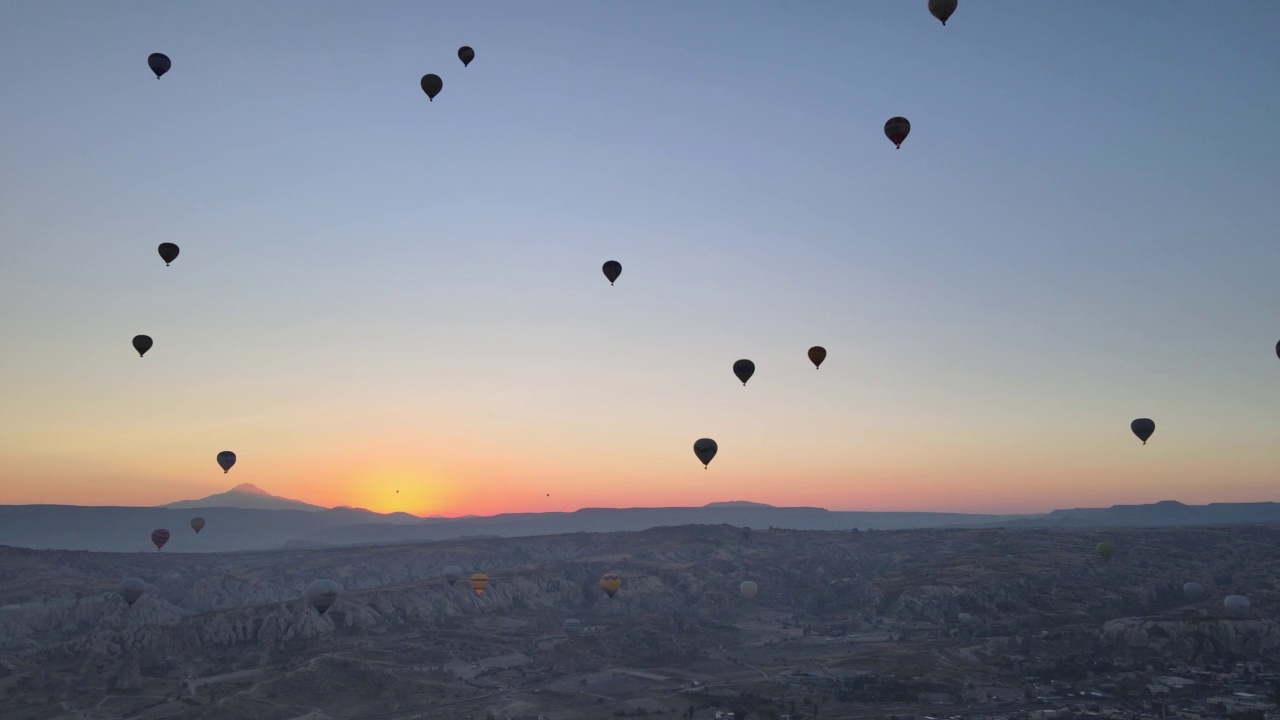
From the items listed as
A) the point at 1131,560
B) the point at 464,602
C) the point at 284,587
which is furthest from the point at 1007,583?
the point at 284,587

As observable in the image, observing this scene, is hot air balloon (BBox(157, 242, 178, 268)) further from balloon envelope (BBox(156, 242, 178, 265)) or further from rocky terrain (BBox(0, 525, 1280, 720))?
rocky terrain (BBox(0, 525, 1280, 720))

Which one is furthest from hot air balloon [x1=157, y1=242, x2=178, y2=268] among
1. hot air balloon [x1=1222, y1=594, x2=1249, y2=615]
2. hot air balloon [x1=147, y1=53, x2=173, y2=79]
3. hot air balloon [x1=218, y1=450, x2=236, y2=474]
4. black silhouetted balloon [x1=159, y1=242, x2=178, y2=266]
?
hot air balloon [x1=1222, y1=594, x2=1249, y2=615]

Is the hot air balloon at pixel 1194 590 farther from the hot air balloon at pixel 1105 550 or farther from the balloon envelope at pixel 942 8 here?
the balloon envelope at pixel 942 8

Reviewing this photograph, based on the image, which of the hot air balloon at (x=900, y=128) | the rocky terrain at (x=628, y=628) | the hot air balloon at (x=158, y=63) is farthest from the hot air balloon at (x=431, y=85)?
the rocky terrain at (x=628, y=628)

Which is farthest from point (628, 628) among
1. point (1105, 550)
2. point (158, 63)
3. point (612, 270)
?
point (158, 63)

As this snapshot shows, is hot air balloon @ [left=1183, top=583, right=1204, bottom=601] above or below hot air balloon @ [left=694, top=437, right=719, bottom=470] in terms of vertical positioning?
below

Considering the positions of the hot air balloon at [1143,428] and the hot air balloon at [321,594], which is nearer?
the hot air balloon at [1143,428]

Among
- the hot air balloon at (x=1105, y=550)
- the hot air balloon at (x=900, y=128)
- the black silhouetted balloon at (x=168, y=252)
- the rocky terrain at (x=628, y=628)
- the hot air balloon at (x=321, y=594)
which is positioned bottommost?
the rocky terrain at (x=628, y=628)

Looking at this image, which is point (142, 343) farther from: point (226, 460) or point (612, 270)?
point (612, 270)
